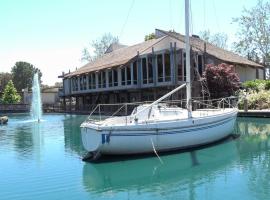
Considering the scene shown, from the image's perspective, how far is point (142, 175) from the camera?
45.0ft

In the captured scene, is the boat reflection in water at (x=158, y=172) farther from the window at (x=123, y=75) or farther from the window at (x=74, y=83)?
the window at (x=74, y=83)

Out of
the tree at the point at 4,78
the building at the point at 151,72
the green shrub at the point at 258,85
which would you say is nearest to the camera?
the building at the point at 151,72

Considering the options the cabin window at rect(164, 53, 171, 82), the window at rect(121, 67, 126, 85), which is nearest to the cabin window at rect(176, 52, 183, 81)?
the cabin window at rect(164, 53, 171, 82)

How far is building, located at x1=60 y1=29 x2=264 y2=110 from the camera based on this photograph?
38.0 metres

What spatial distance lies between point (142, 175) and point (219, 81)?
2481 centimetres

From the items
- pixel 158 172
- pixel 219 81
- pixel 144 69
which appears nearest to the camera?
pixel 158 172

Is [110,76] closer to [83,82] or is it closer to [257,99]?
[83,82]

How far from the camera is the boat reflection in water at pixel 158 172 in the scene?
485 inches

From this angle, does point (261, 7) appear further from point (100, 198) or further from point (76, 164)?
point (100, 198)

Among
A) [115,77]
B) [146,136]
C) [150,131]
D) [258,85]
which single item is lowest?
[146,136]

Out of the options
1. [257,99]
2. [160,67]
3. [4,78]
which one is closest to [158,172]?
[257,99]

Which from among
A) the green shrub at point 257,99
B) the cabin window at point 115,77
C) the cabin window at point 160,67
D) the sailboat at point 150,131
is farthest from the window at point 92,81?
the sailboat at point 150,131

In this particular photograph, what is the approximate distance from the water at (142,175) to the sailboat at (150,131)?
522 mm

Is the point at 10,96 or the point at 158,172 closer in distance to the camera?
the point at 158,172
